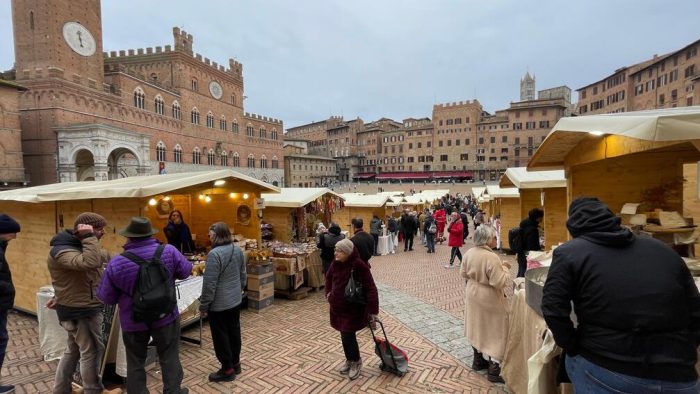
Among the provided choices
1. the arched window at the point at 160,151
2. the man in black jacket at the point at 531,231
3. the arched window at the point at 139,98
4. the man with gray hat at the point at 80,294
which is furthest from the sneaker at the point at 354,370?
the arched window at the point at 139,98

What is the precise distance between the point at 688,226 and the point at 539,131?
61.3 m

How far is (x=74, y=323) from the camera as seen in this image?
358 cm

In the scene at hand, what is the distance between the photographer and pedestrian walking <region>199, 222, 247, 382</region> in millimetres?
3850

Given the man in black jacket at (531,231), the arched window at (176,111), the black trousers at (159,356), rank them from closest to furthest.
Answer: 1. the black trousers at (159,356)
2. the man in black jacket at (531,231)
3. the arched window at (176,111)

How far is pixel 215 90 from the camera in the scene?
4166 centimetres

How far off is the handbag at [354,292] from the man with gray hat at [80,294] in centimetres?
259

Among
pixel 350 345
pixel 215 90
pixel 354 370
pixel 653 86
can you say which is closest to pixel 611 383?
pixel 350 345

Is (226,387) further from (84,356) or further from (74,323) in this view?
(74,323)

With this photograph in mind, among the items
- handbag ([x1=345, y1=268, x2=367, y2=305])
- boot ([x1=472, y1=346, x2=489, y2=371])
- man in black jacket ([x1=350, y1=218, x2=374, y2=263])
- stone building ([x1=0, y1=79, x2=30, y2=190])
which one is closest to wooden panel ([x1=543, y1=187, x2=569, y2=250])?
man in black jacket ([x1=350, y1=218, x2=374, y2=263])

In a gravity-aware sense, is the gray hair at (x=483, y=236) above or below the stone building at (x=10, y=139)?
below

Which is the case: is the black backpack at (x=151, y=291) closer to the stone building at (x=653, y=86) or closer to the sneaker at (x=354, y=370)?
the sneaker at (x=354, y=370)

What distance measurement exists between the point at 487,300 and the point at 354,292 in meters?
1.50

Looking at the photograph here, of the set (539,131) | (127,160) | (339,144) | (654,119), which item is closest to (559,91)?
(539,131)

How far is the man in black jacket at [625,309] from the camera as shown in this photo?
164cm
